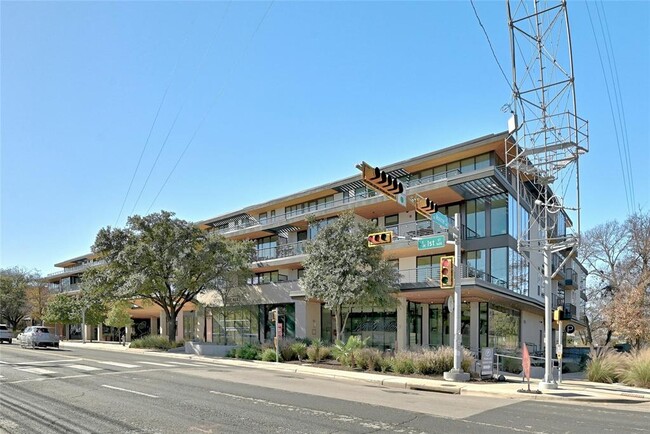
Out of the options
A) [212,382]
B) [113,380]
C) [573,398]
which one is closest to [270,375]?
[212,382]

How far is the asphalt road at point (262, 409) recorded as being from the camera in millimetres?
9727

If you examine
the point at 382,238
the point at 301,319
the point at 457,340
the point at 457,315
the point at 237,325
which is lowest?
the point at 237,325

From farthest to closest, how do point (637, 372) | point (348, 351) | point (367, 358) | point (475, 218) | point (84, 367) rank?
point (475, 218) → point (348, 351) → point (367, 358) → point (84, 367) → point (637, 372)

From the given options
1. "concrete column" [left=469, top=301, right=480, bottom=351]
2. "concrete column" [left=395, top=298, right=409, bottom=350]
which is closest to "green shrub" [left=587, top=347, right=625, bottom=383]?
"concrete column" [left=469, top=301, right=480, bottom=351]

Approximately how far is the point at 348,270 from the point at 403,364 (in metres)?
6.08

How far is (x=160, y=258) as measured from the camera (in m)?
35.6

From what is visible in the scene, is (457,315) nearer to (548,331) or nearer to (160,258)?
(548,331)

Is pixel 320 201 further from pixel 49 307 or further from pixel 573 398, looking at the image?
pixel 49 307

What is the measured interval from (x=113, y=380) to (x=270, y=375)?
6.03 metres

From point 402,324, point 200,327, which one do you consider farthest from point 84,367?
point 200,327

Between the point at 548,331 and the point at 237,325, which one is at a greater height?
the point at 548,331

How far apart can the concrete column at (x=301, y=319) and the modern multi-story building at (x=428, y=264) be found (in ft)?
0.24

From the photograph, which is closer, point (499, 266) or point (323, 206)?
point (499, 266)

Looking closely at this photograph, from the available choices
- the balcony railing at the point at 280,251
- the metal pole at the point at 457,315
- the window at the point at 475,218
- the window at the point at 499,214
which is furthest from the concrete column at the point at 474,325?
the balcony railing at the point at 280,251
